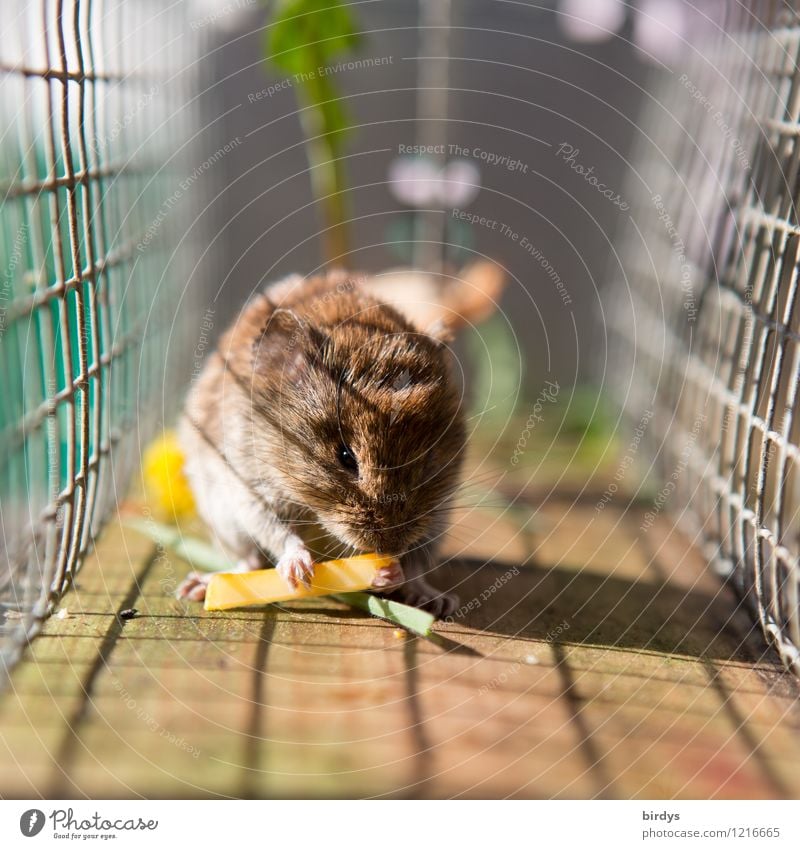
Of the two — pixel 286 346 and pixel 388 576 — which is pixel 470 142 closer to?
pixel 286 346

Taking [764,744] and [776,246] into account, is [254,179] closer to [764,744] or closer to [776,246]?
[776,246]

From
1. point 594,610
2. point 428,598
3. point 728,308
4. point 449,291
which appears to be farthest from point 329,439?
point 449,291

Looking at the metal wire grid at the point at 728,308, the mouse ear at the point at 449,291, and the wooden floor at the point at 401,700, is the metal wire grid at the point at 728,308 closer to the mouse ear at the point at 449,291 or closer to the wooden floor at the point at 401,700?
the wooden floor at the point at 401,700

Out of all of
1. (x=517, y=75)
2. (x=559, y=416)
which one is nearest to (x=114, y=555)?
(x=559, y=416)

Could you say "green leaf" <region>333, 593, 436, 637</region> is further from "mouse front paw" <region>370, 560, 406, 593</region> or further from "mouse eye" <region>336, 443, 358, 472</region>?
"mouse eye" <region>336, 443, 358, 472</region>

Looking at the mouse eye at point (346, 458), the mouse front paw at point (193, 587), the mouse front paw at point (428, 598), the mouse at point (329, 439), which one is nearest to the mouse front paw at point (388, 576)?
the mouse at point (329, 439)

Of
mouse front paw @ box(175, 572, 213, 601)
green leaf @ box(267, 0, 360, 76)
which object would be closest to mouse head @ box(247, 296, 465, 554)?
mouse front paw @ box(175, 572, 213, 601)
